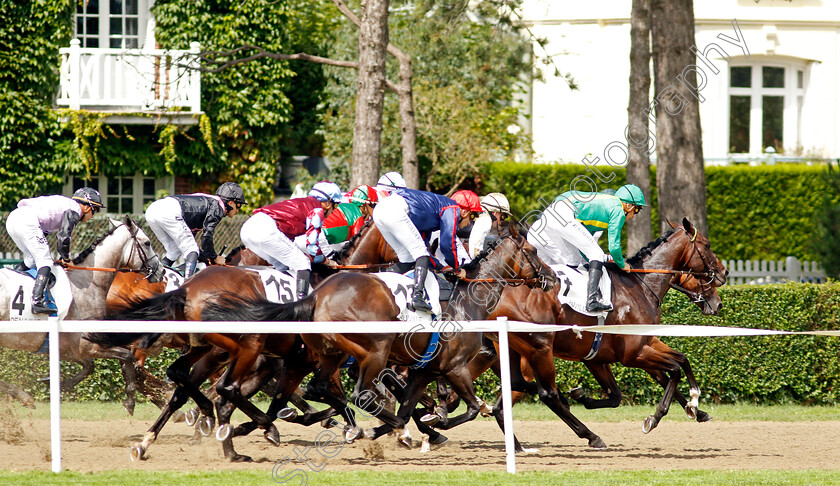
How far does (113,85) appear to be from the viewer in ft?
56.2

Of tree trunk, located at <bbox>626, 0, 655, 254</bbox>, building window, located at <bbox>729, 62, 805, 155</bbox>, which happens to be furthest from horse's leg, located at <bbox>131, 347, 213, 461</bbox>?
building window, located at <bbox>729, 62, 805, 155</bbox>

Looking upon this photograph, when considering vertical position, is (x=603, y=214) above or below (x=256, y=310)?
above

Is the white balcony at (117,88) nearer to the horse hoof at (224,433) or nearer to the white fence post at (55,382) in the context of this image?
the horse hoof at (224,433)

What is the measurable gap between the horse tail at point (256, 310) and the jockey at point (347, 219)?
160cm

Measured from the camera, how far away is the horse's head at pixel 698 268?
29.0ft

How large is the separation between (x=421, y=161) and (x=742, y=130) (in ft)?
20.8

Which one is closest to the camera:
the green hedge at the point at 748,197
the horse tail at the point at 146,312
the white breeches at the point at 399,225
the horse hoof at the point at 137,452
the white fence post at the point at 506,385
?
the white fence post at the point at 506,385

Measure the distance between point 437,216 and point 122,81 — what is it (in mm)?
11038

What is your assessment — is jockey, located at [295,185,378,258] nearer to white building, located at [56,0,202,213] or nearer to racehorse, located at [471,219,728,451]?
racehorse, located at [471,219,728,451]

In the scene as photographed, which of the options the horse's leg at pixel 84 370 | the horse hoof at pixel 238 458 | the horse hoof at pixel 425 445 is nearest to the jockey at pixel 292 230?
the horse hoof at pixel 238 458

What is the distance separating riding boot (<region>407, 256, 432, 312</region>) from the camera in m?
6.94

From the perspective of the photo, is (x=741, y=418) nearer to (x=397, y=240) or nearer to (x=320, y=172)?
(x=397, y=240)

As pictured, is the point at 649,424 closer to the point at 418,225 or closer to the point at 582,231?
the point at 582,231

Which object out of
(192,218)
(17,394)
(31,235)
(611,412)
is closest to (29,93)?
(192,218)
